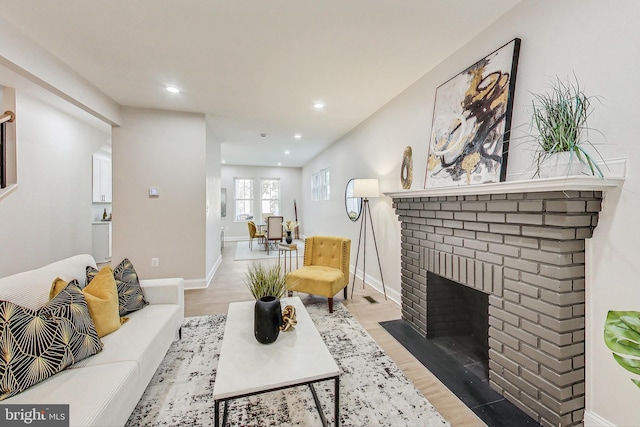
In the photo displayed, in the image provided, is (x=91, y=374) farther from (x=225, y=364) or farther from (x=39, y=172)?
(x=39, y=172)

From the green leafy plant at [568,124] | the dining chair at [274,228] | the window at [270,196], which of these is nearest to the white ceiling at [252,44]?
the green leafy plant at [568,124]

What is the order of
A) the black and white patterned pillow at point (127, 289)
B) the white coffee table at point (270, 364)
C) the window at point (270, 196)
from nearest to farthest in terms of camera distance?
the white coffee table at point (270, 364) < the black and white patterned pillow at point (127, 289) < the window at point (270, 196)

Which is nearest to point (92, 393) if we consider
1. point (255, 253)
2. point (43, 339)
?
point (43, 339)

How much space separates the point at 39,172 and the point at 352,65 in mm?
4532

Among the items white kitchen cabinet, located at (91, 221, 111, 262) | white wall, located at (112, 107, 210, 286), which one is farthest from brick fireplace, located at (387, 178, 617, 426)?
white kitchen cabinet, located at (91, 221, 111, 262)

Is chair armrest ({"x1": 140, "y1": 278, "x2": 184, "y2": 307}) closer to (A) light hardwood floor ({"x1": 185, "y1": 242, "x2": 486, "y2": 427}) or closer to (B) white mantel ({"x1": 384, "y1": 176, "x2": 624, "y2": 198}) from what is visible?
(A) light hardwood floor ({"x1": 185, "y1": 242, "x2": 486, "y2": 427})

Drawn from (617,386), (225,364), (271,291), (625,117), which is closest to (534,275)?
(617,386)

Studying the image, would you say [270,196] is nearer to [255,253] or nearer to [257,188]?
[257,188]

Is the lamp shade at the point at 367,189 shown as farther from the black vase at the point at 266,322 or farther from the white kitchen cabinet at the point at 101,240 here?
the white kitchen cabinet at the point at 101,240

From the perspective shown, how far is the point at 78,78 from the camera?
9.23 ft

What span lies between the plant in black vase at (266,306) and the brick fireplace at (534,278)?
149cm

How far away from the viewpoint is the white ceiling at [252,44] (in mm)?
1882

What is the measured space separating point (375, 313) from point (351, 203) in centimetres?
230

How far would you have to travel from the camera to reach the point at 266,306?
5.34ft
